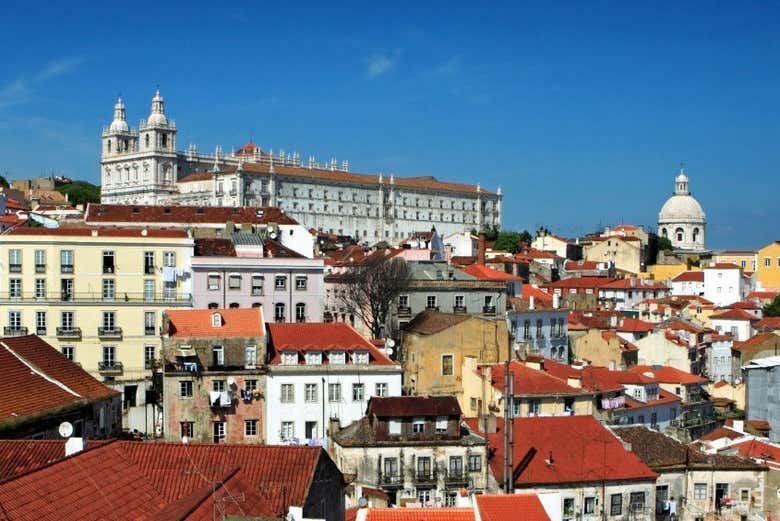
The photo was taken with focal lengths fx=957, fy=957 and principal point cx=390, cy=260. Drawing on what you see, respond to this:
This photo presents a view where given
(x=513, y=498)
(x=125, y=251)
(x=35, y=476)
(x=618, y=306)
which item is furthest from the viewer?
(x=618, y=306)

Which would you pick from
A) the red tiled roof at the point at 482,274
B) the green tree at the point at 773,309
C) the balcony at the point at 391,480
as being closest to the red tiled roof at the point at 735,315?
the green tree at the point at 773,309

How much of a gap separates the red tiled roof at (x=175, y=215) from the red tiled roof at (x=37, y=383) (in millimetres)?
41537

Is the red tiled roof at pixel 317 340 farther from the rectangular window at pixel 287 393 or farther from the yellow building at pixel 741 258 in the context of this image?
the yellow building at pixel 741 258

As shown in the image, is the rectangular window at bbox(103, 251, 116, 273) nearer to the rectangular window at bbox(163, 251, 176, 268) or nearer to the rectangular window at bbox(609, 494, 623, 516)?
the rectangular window at bbox(163, 251, 176, 268)

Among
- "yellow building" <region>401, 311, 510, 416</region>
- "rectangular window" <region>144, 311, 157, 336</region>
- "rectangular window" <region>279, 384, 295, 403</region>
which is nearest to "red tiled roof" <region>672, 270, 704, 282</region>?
"yellow building" <region>401, 311, 510, 416</region>

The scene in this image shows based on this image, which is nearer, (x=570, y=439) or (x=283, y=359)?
(x=570, y=439)

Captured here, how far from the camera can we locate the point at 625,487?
3441 cm

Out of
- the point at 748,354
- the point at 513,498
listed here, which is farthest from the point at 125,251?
the point at 748,354

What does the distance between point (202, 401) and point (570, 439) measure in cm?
1561

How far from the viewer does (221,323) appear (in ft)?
141

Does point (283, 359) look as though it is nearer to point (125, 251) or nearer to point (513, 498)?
point (125, 251)

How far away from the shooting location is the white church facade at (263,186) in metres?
168

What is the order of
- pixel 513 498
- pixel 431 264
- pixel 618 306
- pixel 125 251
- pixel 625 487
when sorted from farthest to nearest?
pixel 618 306
pixel 431 264
pixel 125 251
pixel 625 487
pixel 513 498

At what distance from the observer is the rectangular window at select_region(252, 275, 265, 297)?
52.5 metres
